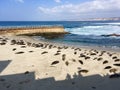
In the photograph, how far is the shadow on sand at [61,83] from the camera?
743 centimetres

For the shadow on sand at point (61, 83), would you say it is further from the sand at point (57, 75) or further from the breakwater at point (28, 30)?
the breakwater at point (28, 30)

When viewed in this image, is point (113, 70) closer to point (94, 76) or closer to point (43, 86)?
point (94, 76)

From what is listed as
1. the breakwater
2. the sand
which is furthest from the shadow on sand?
the breakwater

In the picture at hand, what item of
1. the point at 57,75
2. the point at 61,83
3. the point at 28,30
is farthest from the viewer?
the point at 28,30

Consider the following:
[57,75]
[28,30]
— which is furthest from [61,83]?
[28,30]

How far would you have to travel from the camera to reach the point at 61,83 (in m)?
7.85

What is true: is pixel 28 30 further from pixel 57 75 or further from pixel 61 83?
pixel 61 83

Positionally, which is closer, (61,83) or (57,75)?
(61,83)

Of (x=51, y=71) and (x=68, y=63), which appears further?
(x=68, y=63)

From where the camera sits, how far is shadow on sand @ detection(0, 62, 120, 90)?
7.43m

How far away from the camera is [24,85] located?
7.74 meters

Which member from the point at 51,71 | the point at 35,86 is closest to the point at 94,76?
the point at 51,71

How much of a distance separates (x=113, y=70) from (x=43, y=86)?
3378mm

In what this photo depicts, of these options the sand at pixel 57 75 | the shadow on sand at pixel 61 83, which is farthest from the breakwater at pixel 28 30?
the shadow on sand at pixel 61 83
